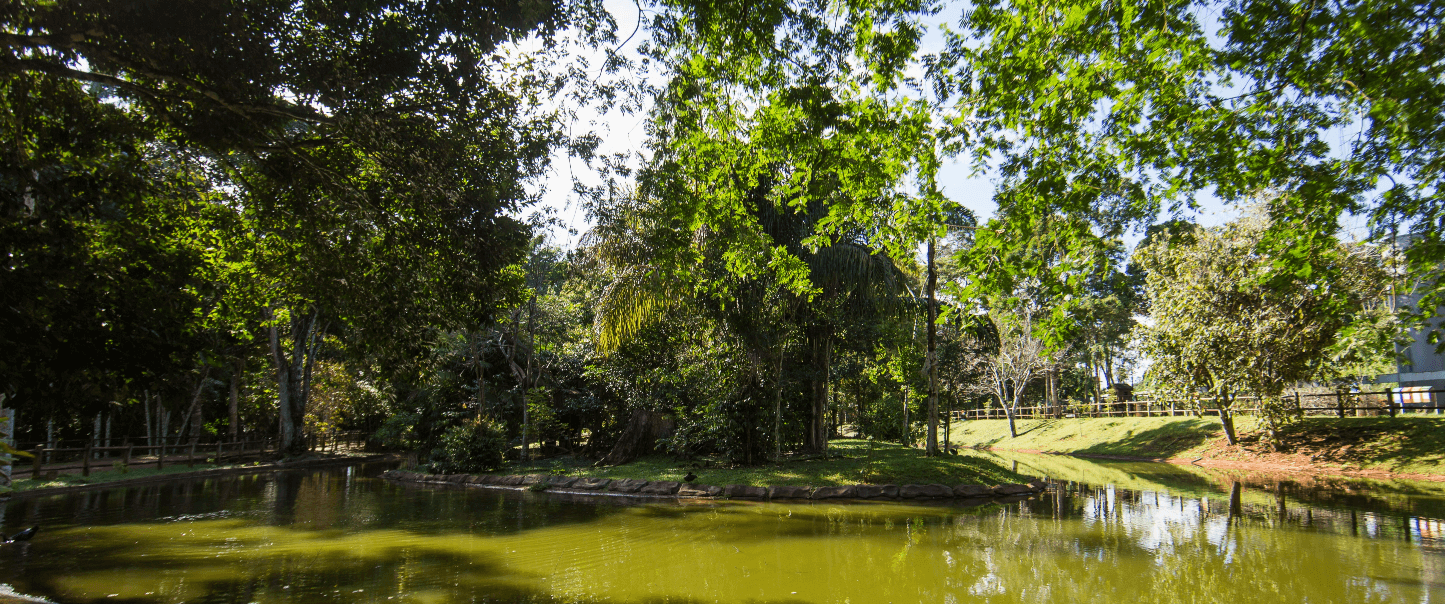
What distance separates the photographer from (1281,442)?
19.5 m

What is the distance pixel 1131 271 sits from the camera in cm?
3741

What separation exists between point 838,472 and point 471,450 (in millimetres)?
9044

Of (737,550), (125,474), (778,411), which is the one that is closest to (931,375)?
(778,411)

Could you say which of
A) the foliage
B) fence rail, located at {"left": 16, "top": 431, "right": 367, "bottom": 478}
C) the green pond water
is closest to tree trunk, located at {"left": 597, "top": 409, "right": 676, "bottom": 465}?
the green pond water

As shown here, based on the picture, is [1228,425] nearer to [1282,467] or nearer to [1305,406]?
[1282,467]

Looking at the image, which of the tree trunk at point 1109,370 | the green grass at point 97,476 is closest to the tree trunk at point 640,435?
the green grass at point 97,476

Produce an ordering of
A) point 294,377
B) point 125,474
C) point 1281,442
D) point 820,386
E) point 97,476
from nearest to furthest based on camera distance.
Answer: point 97,476 < point 125,474 < point 820,386 < point 1281,442 < point 294,377

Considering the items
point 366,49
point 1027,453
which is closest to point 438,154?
point 366,49

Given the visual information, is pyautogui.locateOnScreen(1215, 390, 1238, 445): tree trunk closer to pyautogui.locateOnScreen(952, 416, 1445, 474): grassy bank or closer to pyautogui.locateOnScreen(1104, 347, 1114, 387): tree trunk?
pyautogui.locateOnScreen(952, 416, 1445, 474): grassy bank

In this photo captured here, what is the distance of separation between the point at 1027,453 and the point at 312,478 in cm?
2519

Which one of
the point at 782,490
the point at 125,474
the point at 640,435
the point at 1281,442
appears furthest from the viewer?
the point at 1281,442

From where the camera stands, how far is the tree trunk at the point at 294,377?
79.0 feet

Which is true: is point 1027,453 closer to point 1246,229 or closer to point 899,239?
point 1246,229

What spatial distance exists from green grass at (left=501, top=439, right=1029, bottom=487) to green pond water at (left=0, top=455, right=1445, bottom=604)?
1.29 meters
